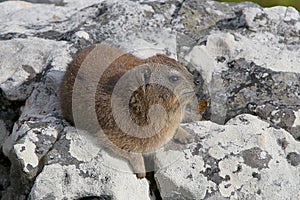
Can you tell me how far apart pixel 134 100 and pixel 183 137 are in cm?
50

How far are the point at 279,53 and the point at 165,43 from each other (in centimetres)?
109

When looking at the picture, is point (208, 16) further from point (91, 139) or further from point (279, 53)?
point (91, 139)

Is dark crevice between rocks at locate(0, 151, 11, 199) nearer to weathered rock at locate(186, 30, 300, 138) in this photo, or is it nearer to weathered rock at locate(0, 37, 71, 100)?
weathered rock at locate(0, 37, 71, 100)

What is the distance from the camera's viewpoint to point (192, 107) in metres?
4.98

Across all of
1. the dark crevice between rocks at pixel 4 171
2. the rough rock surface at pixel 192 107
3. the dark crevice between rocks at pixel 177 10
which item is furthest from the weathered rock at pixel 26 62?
the dark crevice between rocks at pixel 177 10

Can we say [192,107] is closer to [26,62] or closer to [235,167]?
[235,167]

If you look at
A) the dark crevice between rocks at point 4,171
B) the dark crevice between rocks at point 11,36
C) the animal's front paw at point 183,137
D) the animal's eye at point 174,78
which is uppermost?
the animal's eye at point 174,78

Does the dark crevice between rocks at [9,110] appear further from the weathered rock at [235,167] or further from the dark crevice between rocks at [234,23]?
the dark crevice between rocks at [234,23]

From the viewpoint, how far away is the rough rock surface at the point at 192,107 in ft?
14.1

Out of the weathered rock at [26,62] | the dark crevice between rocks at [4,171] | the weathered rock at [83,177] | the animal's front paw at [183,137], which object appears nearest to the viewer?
the weathered rock at [83,177]

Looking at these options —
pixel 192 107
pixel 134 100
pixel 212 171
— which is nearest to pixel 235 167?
pixel 212 171

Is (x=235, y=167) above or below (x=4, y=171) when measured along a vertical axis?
above

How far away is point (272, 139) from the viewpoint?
4.59 m

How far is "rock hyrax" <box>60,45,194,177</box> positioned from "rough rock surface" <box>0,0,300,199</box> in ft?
0.43
